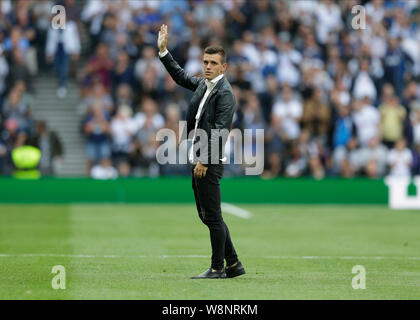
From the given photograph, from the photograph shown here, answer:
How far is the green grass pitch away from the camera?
423 inches

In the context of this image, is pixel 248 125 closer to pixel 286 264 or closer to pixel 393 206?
pixel 393 206

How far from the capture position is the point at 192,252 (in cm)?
1470

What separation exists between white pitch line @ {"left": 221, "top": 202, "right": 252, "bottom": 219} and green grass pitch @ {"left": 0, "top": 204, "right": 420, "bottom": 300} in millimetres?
280

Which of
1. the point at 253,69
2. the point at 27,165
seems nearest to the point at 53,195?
the point at 27,165

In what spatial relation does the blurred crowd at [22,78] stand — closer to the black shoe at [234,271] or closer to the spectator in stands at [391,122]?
the spectator in stands at [391,122]

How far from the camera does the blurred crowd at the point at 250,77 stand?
82.3 ft

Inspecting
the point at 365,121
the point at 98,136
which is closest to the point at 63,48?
the point at 98,136

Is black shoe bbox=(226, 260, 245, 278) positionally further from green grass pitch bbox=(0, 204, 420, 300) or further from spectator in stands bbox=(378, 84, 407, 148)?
spectator in stands bbox=(378, 84, 407, 148)

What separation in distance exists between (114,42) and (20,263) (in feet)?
47.0

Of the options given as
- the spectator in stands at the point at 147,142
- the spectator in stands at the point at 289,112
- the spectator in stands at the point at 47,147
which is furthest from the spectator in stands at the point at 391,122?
the spectator in stands at the point at 47,147

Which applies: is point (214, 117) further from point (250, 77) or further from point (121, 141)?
point (250, 77)

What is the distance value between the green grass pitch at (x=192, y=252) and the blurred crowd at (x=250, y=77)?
76.1 inches

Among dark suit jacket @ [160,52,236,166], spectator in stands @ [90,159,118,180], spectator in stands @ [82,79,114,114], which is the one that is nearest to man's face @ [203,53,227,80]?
dark suit jacket @ [160,52,236,166]

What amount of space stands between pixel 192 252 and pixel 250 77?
40.3 feet
